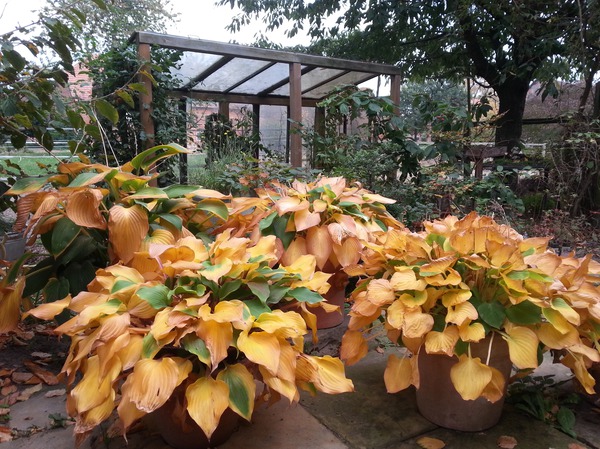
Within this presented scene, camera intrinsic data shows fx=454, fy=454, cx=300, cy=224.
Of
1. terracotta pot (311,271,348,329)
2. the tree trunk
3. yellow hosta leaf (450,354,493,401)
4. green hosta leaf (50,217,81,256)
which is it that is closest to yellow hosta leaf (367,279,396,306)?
yellow hosta leaf (450,354,493,401)

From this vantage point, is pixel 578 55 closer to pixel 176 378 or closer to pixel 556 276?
pixel 556 276

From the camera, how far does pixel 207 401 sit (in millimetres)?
1104

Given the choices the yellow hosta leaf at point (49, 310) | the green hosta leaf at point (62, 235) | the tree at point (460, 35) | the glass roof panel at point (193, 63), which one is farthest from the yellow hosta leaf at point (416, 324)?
the tree at point (460, 35)

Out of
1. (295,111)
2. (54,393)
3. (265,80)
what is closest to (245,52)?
(295,111)

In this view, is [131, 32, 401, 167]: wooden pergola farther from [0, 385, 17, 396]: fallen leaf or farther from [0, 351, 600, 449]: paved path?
[0, 351, 600, 449]: paved path

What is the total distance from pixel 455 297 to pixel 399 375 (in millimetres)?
305

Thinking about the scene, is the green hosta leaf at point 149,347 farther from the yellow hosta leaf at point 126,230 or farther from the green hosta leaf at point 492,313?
the green hosta leaf at point 492,313

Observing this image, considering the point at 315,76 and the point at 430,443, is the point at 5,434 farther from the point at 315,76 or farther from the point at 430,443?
the point at 315,76

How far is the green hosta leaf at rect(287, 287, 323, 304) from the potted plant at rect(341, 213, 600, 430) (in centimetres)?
17

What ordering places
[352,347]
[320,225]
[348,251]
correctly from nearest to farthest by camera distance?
[352,347], [348,251], [320,225]

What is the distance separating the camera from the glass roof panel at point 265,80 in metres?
5.76

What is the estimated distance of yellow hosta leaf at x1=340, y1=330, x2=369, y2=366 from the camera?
152 cm

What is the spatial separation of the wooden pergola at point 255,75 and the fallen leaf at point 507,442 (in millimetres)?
3493

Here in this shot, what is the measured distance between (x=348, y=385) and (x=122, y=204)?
108cm
